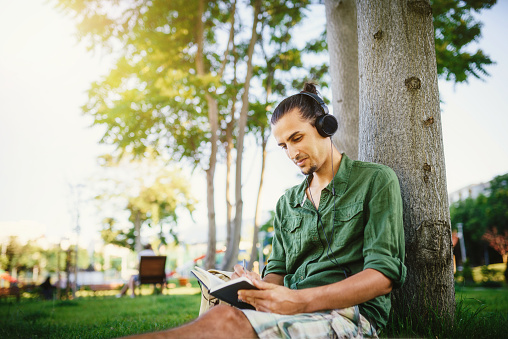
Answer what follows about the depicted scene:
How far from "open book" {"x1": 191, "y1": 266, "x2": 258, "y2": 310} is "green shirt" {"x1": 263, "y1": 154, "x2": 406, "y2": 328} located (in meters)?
0.46

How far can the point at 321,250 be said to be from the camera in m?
2.03

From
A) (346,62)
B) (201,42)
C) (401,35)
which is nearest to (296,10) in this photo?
(201,42)

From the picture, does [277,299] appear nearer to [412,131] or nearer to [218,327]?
[218,327]

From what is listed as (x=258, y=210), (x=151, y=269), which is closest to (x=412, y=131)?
(x=258, y=210)

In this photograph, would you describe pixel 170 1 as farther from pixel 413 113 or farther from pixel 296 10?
pixel 413 113

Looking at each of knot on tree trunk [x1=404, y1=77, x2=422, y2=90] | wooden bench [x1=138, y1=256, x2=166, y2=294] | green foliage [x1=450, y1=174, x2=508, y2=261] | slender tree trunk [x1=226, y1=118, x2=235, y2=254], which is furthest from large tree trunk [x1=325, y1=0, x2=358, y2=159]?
green foliage [x1=450, y1=174, x2=508, y2=261]

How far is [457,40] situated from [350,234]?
236 inches

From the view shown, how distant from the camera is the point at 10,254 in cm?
1675

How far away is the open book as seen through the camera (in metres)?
1.53

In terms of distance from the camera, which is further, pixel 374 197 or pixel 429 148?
pixel 429 148

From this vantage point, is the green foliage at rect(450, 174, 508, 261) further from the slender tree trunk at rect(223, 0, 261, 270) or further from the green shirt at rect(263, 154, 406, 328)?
the green shirt at rect(263, 154, 406, 328)

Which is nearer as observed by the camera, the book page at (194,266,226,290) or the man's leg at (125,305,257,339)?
the man's leg at (125,305,257,339)

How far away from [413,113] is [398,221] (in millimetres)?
1050

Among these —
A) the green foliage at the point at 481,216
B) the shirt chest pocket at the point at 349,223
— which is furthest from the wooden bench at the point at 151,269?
the green foliage at the point at 481,216
